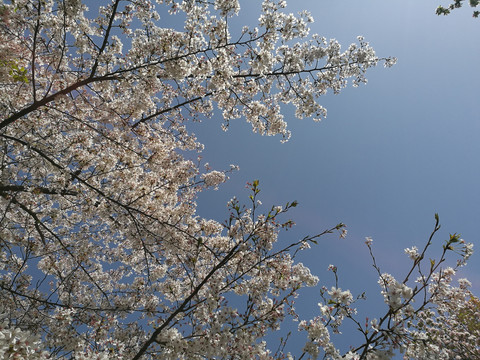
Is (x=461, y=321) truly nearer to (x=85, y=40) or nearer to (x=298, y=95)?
(x=298, y=95)

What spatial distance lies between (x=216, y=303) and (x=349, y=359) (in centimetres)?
217

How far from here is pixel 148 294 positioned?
8.61 meters

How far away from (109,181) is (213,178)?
4.06m

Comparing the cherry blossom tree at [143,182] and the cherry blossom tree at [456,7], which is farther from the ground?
the cherry blossom tree at [456,7]

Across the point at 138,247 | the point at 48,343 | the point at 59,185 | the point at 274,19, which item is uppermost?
the point at 274,19

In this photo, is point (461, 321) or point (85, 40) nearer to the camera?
point (85, 40)

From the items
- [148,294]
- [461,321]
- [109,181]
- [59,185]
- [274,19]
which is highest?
[274,19]

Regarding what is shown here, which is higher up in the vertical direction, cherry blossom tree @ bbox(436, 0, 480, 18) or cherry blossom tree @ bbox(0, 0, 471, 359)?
cherry blossom tree @ bbox(436, 0, 480, 18)

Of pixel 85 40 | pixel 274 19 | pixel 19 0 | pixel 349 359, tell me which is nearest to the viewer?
pixel 349 359

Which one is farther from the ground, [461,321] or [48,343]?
[48,343]

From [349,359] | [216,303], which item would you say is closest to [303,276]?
[216,303]

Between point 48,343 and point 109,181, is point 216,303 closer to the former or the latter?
point 48,343

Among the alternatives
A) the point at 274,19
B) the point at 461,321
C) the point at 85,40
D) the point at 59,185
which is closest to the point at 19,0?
the point at 85,40

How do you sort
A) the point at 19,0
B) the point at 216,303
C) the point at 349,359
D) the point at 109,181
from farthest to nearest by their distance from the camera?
the point at 109,181, the point at 19,0, the point at 216,303, the point at 349,359
